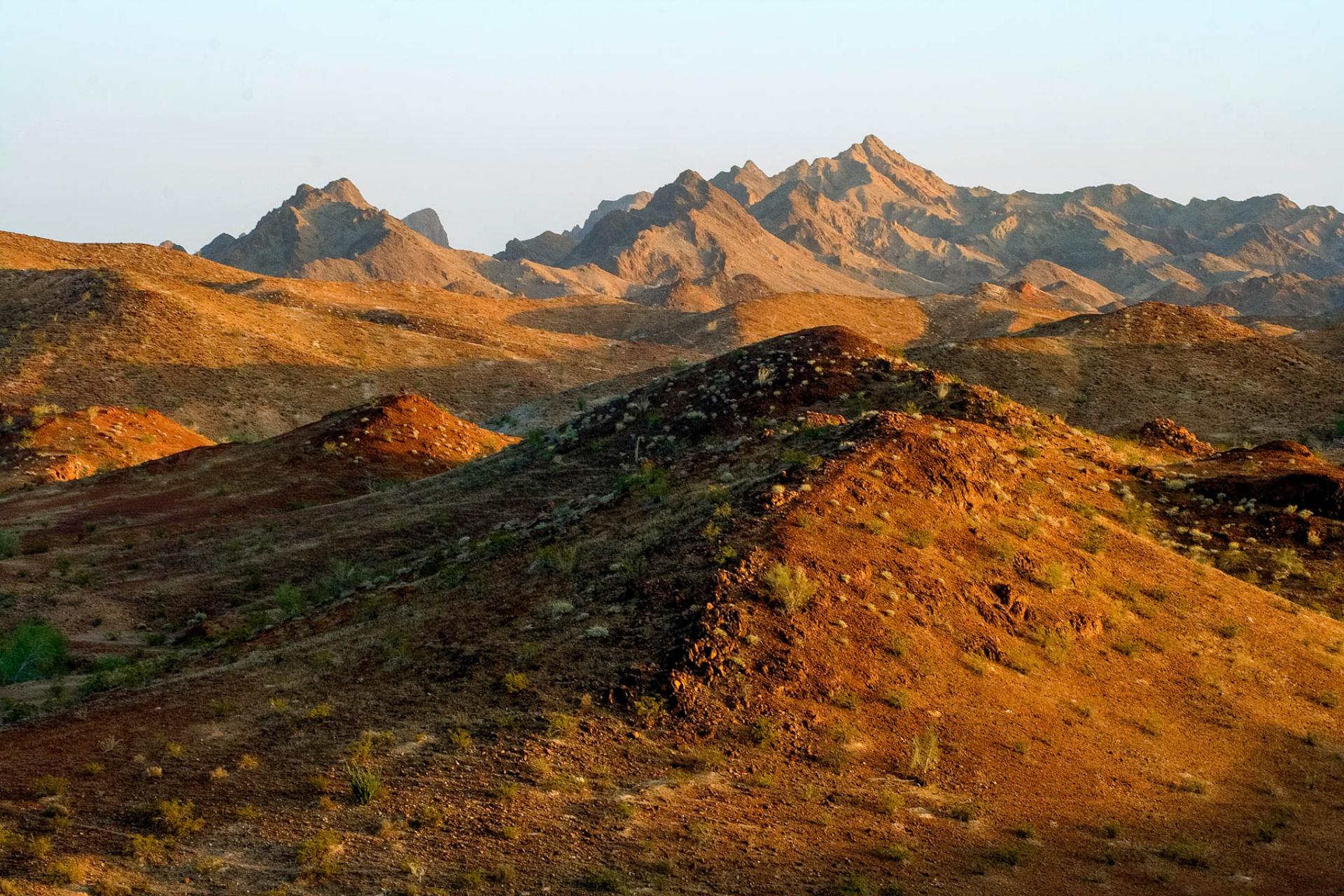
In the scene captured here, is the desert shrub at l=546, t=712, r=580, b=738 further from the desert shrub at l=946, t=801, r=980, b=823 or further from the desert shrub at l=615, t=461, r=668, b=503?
the desert shrub at l=615, t=461, r=668, b=503

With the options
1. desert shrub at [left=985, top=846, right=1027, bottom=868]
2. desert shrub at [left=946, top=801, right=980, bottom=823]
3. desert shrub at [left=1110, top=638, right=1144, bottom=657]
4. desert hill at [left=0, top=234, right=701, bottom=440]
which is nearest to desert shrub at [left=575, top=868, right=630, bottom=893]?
desert shrub at [left=985, top=846, right=1027, bottom=868]

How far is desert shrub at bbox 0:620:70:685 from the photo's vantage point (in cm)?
1988

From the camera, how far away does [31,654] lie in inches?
807

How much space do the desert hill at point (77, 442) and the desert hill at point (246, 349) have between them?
7413 millimetres

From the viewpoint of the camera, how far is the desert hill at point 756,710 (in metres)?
10.7

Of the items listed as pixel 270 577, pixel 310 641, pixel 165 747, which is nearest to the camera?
pixel 165 747

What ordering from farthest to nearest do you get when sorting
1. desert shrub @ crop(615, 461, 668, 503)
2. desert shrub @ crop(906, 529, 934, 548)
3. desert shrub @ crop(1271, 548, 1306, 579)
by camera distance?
desert shrub @ crop(1271, 548, 1306, 579) < desert shrub @ crop(615, 461, 668, 503) < desert shrub @ crop(906, 529, 934, 548)

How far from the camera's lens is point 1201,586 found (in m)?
18.2

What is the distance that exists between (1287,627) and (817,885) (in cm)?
1092

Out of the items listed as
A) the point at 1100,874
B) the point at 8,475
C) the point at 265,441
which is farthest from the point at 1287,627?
the point at 8,475

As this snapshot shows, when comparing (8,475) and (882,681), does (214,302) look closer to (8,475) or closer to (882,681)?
(8,475)

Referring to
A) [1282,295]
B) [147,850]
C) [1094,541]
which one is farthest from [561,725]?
[1282,295]

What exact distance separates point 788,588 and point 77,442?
36.2 m

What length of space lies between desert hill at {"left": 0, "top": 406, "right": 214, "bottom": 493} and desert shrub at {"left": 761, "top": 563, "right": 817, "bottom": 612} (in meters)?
32.1
